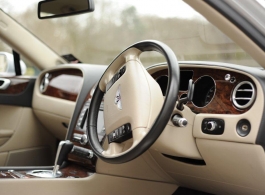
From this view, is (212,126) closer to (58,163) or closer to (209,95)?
(209,95)

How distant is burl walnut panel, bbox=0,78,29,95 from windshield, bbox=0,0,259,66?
12.8 inches

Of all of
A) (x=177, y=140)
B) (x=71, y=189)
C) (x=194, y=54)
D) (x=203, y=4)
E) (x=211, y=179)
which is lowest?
(x=71, y=189)

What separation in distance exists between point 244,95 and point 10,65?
1.98 m

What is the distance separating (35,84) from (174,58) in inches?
72.0

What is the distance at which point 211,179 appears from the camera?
164cm

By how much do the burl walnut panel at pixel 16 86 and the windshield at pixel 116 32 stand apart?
32 cm

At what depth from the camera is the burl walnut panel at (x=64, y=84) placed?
255 centimetres

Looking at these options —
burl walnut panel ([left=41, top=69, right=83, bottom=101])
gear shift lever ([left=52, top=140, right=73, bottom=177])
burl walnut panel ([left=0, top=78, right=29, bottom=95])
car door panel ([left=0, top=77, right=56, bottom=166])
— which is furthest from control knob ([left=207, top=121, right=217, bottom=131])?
burl walnut panel ([left=0, top=78, right=29, bottom=95])

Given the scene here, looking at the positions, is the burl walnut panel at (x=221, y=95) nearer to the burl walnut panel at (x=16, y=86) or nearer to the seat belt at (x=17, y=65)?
the burl walnut panel at (x=16, y=86)

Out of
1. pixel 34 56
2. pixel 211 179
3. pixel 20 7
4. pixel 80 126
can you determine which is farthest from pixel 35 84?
pixel 211 179

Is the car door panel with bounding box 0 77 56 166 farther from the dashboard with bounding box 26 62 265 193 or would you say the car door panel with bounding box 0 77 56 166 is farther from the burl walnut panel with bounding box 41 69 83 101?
the dashboard with bounding box 26 62 265 193

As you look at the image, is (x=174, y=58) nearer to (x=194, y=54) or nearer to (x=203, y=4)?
(x=203, y=4)

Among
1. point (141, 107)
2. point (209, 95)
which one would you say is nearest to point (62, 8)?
point (209, 95)

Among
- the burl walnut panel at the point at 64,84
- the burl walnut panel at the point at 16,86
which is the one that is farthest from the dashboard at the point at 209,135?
the burl walnut panel at the point at 16,86
